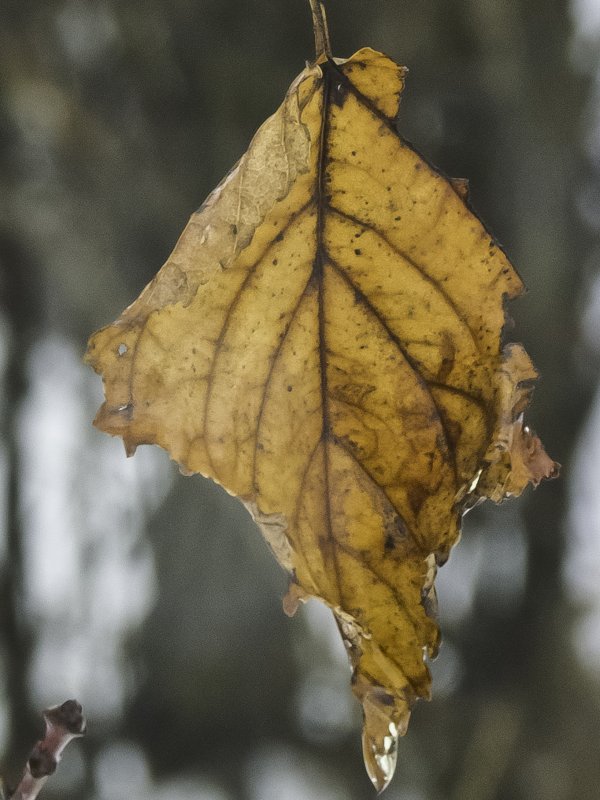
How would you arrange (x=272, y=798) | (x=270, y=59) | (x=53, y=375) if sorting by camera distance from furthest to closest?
(x=272, y=798) → (x=53, y=375) → (x=270, y=59)

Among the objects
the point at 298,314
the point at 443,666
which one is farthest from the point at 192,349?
the point at 443,666

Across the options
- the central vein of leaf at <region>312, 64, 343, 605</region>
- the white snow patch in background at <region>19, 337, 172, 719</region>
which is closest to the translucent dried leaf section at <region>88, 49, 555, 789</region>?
the central vein of leaf at <region>312, 64, 343, 605</region>

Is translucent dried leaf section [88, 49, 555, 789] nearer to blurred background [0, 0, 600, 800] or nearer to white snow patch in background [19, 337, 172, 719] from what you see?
blurred background [0, 0, 600, 800]

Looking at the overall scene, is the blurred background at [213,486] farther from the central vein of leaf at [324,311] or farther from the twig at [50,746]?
the twig at [50,746]

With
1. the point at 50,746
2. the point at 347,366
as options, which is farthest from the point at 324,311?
the point at 50,746

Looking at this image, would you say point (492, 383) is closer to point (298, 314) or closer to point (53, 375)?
point (298, 314)

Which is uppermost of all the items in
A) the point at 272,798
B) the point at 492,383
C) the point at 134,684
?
the point at 492,383

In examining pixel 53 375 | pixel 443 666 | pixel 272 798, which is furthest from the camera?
pixel 272 798

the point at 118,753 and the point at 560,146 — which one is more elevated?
the point at 560,146

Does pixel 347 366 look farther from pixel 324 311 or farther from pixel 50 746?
pixel 50 746
